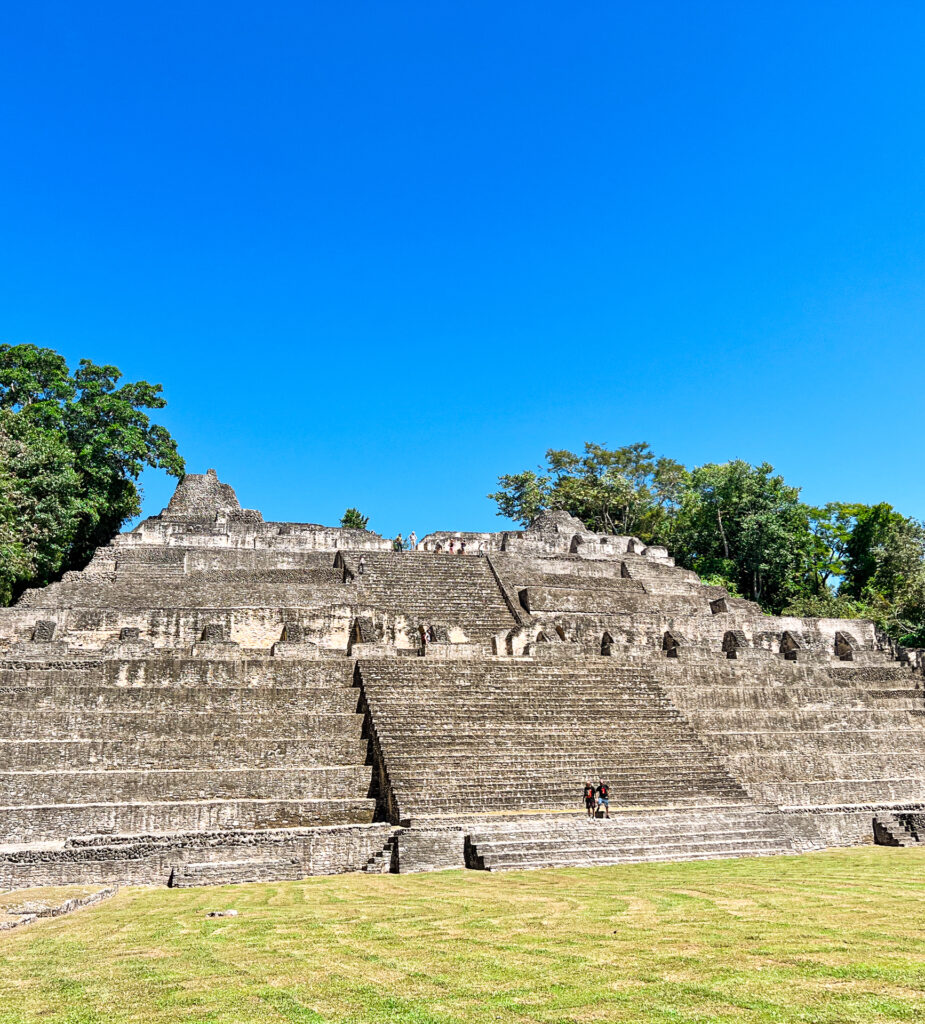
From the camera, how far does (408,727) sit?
1534 centimetres

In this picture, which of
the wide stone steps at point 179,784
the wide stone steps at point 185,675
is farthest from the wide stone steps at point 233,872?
the wide stone steps at point 185,675

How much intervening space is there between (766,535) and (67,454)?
98.2ft

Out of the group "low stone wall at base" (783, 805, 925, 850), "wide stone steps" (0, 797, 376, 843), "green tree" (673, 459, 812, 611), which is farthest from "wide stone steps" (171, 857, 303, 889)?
"green tree" (673, 459, 812, 611)

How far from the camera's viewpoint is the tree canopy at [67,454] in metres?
26.0

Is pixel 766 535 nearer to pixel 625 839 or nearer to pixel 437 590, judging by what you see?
pixel 437 590

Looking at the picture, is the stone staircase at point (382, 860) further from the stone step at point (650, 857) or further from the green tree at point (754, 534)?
the green tree at point (754, 534)

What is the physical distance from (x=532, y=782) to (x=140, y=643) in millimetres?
9124

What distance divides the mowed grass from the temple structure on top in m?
2.47

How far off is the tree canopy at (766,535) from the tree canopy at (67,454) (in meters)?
23.3

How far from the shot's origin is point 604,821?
42.7 feet

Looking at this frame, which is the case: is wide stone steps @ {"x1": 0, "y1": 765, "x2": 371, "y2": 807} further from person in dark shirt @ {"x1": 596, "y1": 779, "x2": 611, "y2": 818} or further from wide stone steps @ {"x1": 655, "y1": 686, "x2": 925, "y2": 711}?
wide stone steps @ {"x1": 655, "y1": 686, "x2": 925, "y2": 711}

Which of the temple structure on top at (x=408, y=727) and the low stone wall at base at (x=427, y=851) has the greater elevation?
the temple structure on top at (x=408, y=727)

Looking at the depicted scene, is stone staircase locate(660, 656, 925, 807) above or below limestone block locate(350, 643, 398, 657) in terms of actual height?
below

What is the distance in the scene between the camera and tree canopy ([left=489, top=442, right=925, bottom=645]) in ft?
114
